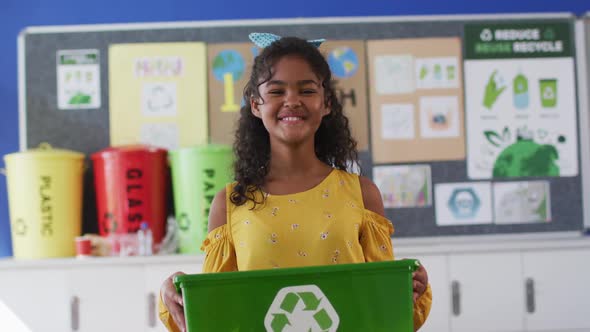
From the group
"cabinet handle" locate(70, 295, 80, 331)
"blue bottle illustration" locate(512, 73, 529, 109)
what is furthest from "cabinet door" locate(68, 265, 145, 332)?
"blue bottle illustration" locate(512, 73, 529, 109)

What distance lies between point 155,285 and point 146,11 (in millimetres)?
1278

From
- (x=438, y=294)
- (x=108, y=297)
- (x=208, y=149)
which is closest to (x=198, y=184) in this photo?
(x=208, y=149)

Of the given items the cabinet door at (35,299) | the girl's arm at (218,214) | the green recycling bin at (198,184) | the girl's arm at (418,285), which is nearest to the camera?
the girl's arm at (418,285)

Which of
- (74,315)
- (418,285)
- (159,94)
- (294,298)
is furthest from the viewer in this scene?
(159,94)

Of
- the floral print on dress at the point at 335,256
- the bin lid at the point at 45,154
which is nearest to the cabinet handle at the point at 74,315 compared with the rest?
the bin lid at the point at 45,154

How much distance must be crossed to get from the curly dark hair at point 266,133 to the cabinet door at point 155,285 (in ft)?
4.21

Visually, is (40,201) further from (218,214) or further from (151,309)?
(218,214)

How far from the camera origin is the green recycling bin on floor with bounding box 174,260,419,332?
906mm

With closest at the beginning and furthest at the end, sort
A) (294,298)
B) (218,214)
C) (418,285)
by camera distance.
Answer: (294,298), (418,285), (218,214)

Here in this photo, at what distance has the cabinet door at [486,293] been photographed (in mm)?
2488

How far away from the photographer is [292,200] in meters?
1.12

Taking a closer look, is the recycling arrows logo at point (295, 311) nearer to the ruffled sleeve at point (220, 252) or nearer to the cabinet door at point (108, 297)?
the ruffled sleeve at point (220, 252)

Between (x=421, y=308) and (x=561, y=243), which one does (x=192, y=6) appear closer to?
(x=561, y=243)

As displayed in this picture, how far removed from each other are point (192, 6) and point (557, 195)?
1917 mm
